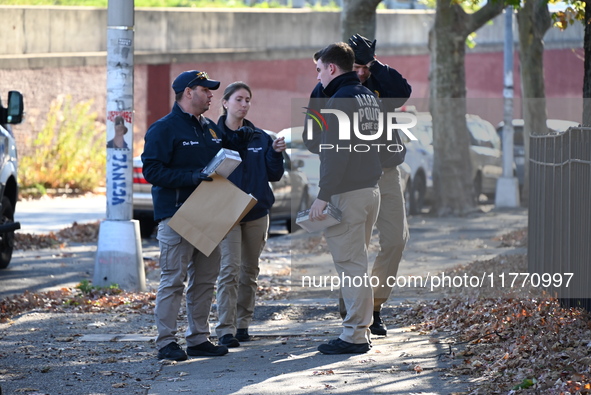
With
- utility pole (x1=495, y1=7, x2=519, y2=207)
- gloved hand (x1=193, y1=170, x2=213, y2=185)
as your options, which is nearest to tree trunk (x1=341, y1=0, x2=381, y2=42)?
utility pole (x1=495, y1=7, x2=519, y2=207)

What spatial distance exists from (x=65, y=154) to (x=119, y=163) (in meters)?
13.8

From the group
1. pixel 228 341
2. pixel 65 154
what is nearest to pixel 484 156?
pixel 65 154

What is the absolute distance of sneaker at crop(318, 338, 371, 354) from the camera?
7543 millimetres

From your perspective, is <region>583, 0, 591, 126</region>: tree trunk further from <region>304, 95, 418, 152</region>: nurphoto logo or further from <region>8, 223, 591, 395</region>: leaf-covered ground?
<region>304, 95, 418, 152</region>: nurphoto logo

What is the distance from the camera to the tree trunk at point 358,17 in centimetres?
1628

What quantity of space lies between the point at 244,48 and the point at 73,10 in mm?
6321

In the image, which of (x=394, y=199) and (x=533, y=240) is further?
(x=533, y=240)

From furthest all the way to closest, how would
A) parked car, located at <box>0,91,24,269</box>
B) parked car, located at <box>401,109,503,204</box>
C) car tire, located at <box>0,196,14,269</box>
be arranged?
parked car, located at <box>401,109,503,204</box>
car tire, located at <box>0,196,14,269</box>
parked car, located at <box>0,91,24,269</box>

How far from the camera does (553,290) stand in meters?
9.12

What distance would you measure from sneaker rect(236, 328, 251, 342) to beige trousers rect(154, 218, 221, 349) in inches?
23.0

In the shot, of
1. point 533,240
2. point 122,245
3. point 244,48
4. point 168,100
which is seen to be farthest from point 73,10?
point 533,240

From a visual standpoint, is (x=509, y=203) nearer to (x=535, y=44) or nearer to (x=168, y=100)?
(x=535, y=44)

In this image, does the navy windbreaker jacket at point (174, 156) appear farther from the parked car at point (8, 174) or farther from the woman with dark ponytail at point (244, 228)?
the parked car at point (8, 174)

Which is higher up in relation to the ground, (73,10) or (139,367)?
(73,10)
